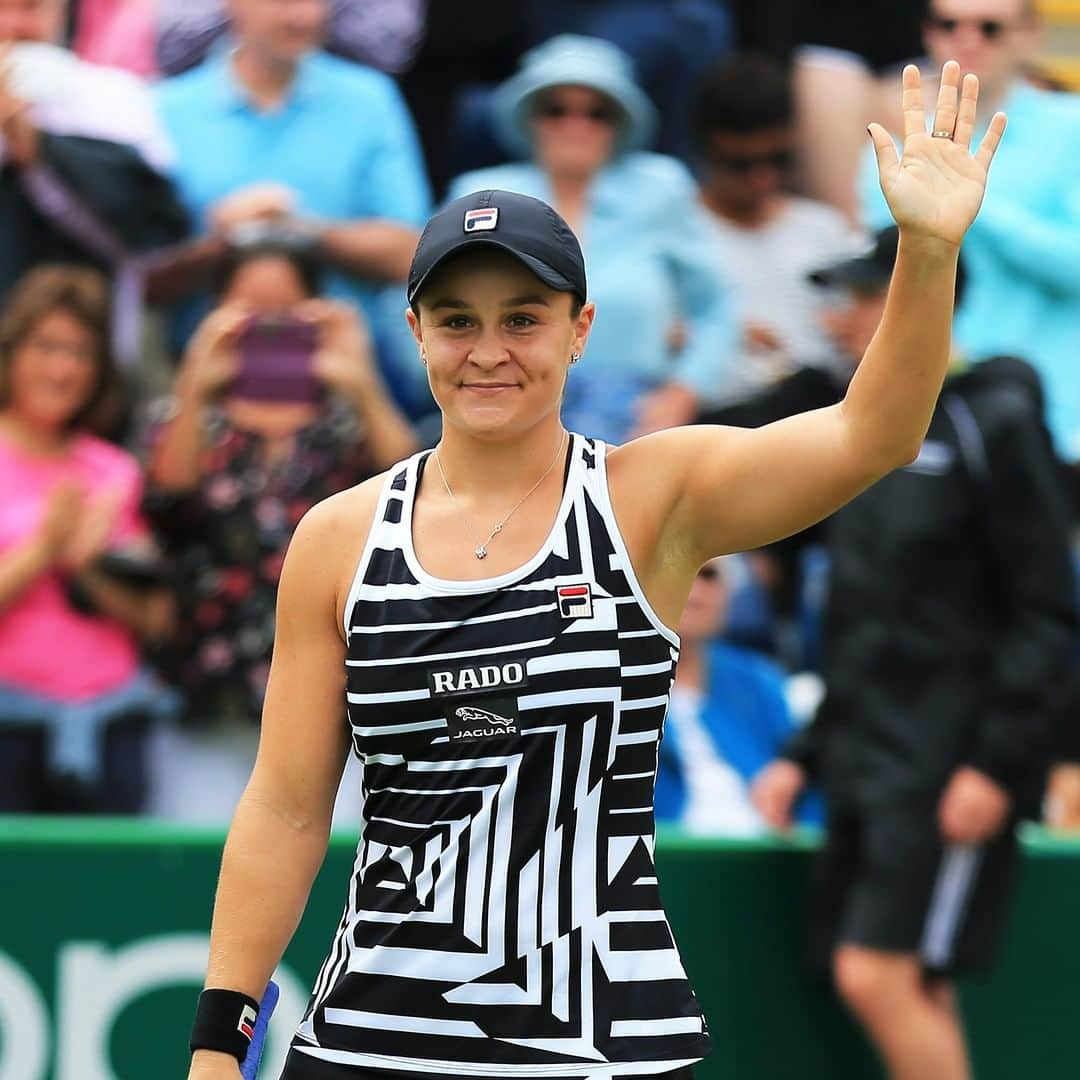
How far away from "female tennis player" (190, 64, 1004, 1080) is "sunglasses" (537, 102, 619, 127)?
344 centimetres

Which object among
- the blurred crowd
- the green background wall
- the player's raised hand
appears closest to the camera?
the player's raised hand

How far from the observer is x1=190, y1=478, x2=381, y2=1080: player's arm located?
3.12 m

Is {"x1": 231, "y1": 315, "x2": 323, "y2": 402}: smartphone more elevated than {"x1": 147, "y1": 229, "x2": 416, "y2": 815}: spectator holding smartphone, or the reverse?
{"x1": 231, "y1": 315, "x2": 323, "y2": 402}: smartphone

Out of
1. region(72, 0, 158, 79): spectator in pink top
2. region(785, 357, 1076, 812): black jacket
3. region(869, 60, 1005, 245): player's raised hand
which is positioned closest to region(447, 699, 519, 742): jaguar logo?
region(869, 60, 1005, 245): player's raised hand

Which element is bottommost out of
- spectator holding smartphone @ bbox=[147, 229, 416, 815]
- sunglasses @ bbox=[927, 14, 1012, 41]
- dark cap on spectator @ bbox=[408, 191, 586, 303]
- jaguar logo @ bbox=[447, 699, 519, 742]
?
jaguar logo @ bbox=[447, 699, 519, 742]

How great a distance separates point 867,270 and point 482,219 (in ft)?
8.20

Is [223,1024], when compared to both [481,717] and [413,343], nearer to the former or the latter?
[481,717]

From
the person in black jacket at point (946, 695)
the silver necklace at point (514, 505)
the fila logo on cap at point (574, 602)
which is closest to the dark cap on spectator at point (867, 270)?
the person in black jacket at point (946, 695)

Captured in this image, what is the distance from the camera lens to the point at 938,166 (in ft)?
9.29

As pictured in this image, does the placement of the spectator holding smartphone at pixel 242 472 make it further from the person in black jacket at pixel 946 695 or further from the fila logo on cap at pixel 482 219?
the fila logo on cap at pixel 482 219

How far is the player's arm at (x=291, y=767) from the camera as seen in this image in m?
3.12

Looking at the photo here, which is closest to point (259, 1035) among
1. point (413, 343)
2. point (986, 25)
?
point (413, 343)

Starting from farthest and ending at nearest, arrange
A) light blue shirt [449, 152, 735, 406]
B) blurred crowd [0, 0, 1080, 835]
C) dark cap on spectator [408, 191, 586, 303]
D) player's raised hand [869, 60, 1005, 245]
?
light blue shirt [449, 152, 735, 406], blurred crowd [0, 0, 1080, 835], dark cap on spectator [408, 191, 586, 303], player's raised hand [869, 60, 1005, 245]

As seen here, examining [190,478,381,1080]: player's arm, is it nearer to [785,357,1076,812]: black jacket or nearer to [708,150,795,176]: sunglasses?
[785,357,1076,812]: black jacket
